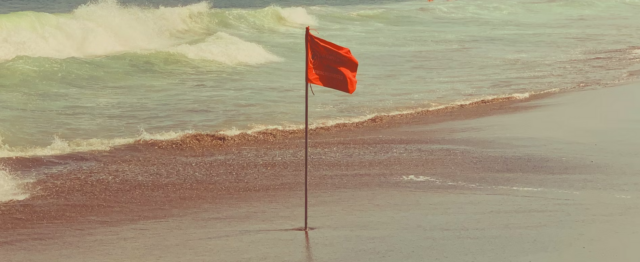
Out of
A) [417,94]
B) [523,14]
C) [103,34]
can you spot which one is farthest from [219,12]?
[417,94]

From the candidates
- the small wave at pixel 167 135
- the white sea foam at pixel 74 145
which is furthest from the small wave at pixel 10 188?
the small wave at pixel 167 135

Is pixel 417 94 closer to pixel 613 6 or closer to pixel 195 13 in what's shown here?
pixel 195 13

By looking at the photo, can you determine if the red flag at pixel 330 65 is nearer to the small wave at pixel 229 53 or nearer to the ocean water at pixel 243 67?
the ocean water at pixel 243 67

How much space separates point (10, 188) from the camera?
942 centimetres

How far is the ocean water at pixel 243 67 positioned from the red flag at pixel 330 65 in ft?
16.8

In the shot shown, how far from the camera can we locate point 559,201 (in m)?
8.64

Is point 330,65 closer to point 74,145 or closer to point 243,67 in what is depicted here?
point 74,145

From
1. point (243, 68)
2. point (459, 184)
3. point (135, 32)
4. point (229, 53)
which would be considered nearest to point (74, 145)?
point (459, 184)

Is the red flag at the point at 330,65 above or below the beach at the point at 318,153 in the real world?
above

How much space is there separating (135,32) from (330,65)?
67.0 feet

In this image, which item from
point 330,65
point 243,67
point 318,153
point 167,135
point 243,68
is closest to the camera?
point 330,65

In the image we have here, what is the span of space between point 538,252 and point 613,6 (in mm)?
38549

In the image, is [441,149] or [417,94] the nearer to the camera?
[441,149]

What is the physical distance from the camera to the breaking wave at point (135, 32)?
73.4 feet
